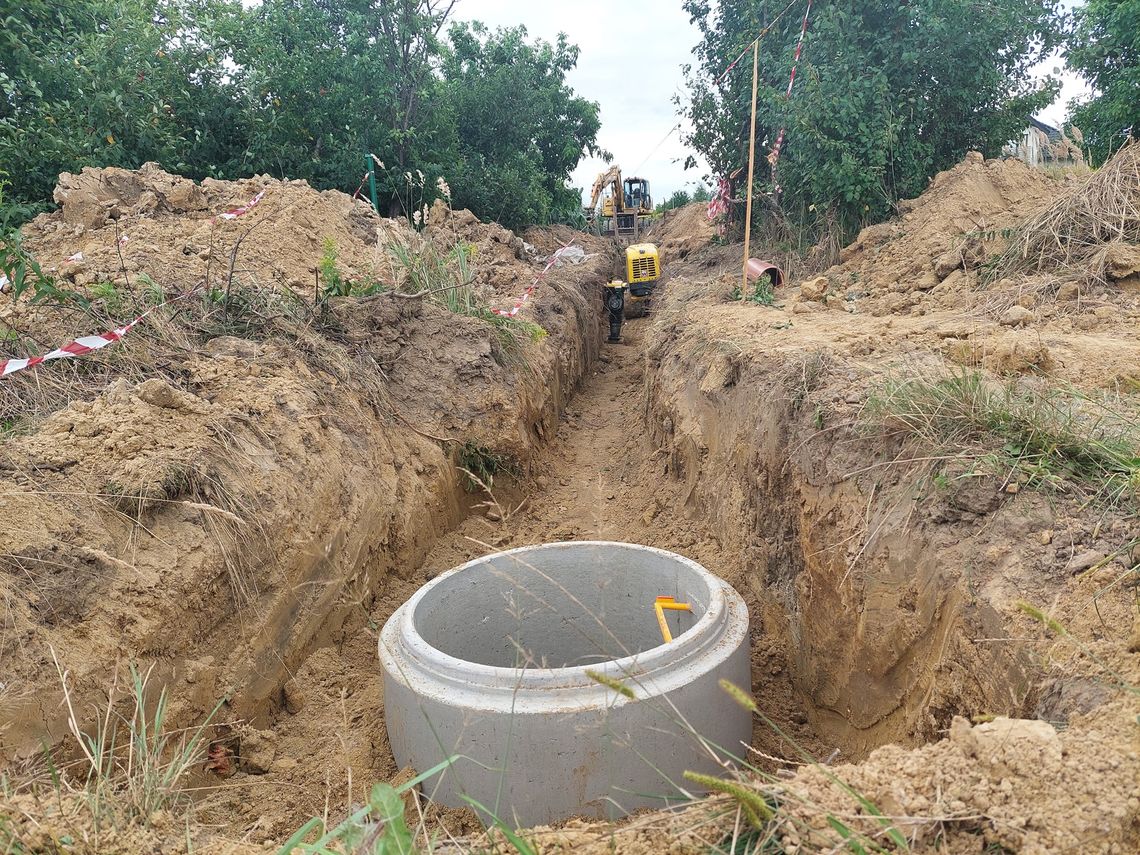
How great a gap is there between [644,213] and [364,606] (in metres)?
19.1

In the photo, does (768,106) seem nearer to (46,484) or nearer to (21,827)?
(46,484)

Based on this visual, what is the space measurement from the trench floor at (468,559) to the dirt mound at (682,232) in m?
7.32

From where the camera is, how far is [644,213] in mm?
21344

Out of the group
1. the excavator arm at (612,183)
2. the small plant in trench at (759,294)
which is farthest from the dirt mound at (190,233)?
the excavator arm at (612,183)

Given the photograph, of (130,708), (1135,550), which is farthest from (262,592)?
(1135,550)

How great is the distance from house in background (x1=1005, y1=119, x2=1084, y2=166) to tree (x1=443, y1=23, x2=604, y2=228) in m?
9.83

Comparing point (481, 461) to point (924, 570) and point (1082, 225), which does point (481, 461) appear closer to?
point (924, 570)

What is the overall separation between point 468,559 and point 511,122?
15632mm

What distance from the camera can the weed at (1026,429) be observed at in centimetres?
253

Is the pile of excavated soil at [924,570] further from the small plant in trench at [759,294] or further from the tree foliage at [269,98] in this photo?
the tree foliage at [269,98]

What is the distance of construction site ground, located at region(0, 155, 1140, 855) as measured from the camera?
1.67 m

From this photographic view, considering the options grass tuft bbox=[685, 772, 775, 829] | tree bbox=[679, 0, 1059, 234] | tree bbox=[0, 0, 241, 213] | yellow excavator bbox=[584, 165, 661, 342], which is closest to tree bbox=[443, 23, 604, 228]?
yellow excavator bbox=[584, 165, 661, 342]

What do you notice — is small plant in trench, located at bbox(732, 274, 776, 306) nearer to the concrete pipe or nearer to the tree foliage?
the concrete pipe

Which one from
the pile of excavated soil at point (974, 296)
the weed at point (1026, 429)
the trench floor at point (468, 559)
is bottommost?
the trench floor at point (468, 559)
